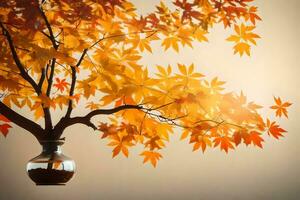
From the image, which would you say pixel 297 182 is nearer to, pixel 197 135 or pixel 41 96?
pixel 197 135

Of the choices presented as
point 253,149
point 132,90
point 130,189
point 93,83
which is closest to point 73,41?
point 93,83

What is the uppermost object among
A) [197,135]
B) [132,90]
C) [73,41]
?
[73,41]

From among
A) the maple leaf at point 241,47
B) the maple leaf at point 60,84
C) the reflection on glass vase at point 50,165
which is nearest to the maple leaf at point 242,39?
the maple leaf at point 241,47

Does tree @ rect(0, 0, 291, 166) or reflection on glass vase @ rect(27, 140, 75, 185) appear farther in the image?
reflection on glass vase @ rect(27, 140, 75, 185)

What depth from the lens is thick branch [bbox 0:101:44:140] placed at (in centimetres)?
143

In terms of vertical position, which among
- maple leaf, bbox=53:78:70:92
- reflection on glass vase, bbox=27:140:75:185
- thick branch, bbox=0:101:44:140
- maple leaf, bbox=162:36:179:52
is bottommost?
reflection on glass vase, bbox=27:140:75:185

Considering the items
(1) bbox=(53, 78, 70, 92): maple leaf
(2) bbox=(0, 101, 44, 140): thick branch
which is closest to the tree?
(2) bbox=(0, 101, 44, 140): thick branch

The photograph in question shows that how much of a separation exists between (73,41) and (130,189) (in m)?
1.15

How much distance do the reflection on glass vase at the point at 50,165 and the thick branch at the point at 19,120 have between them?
5 centimetres

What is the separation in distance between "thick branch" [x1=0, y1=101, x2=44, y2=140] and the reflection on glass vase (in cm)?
5

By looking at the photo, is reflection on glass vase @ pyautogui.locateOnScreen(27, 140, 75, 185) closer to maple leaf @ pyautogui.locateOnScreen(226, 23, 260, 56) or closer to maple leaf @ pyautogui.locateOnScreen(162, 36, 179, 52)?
maple leaf @ pyautogui.locateOnScreen(162, 36, 179, 52)

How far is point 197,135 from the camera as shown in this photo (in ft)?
4.74

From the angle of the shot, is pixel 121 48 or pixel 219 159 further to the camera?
pixel 219 159

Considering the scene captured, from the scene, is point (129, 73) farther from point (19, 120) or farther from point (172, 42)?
point (19, 120)
